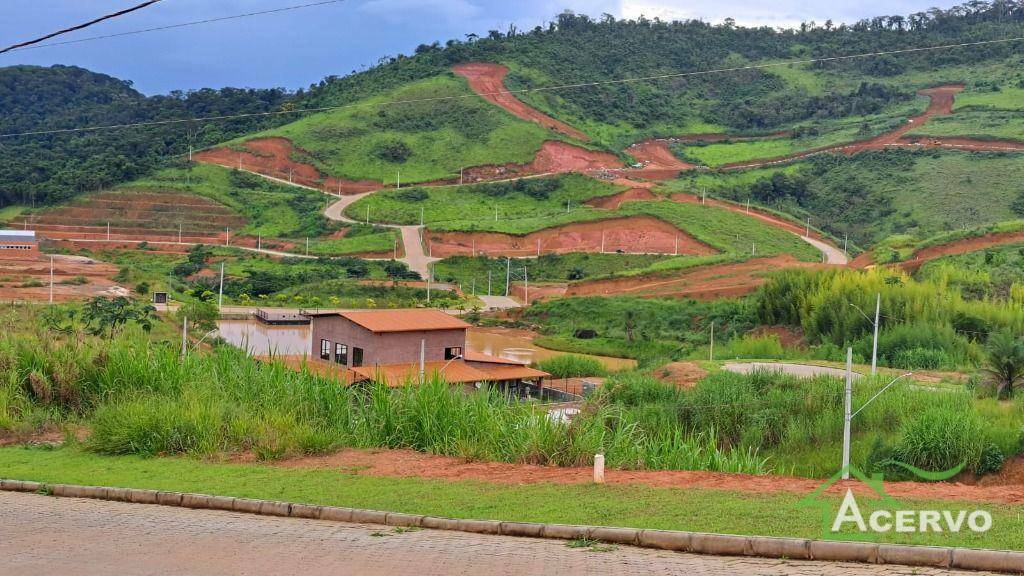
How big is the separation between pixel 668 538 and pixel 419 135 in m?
78.3

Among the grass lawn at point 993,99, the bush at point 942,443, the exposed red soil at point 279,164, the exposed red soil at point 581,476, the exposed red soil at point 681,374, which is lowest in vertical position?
the exposed red soil at point 681,374

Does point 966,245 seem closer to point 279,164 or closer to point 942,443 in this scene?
point 942,443

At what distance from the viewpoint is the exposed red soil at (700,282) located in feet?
150

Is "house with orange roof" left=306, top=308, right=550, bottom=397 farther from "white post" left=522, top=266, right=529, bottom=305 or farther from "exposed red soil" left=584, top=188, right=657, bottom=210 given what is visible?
"exposed red soil" left=584, top=188, right=657, bottom=210

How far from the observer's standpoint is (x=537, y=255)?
6172cm

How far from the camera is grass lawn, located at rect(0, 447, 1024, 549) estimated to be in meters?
7.91

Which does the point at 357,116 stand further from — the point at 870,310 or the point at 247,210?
the point at 870,310

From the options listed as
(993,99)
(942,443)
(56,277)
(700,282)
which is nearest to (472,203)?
(700,282)

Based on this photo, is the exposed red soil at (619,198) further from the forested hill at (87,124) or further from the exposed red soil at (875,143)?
the forested hill at (87,124)

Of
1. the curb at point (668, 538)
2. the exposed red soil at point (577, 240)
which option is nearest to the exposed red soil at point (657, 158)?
the exposed red soil at point (577, 240)

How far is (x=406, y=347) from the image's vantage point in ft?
85.7

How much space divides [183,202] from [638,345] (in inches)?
1611

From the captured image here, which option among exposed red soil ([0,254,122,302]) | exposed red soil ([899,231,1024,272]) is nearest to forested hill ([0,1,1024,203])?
exposed red soil ([0,254,122,302])

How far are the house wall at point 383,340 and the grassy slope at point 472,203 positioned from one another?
39.0m
